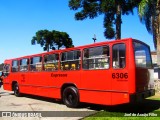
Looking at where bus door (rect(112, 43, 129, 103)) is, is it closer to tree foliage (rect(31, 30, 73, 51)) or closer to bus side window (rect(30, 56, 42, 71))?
bus side window (rect(30, 56, 42, 71))

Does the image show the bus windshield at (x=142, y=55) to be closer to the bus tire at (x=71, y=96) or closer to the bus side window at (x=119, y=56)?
the bus side window at (x=119, y=56)

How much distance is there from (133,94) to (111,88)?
3.00ft

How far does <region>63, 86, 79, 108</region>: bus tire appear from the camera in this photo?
1079 cm

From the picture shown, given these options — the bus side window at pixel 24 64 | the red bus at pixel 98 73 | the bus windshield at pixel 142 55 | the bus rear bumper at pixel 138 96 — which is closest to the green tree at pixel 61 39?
the bus side window at pixel 24 64

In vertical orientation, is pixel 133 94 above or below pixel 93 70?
below

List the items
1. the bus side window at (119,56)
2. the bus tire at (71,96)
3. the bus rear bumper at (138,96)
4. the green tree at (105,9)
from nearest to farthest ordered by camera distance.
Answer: the bus rear bumper at (138,96)
the bus side window at (119,56)
the bus tire at (71,96)
the green tree at (105,9)

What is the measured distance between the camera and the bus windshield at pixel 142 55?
9383 mm

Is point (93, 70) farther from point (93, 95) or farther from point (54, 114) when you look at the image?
point (54, 114)

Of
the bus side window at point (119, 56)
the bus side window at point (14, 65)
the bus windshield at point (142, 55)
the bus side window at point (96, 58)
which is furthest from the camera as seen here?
the bus side window at point (14, 65)

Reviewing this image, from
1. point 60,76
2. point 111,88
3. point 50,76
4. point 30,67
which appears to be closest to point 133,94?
point 111,88

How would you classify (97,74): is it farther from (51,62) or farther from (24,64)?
(24,64)

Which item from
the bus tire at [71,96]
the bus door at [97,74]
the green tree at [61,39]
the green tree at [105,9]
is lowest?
the bus tire at [71,96]

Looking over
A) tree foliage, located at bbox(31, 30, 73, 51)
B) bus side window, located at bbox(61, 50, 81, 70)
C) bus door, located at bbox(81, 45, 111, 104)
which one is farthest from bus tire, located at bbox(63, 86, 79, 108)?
tree foliage, located at bbox(31, 30, 73, 51)

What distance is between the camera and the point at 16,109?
10945 millimetres
